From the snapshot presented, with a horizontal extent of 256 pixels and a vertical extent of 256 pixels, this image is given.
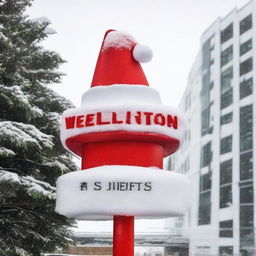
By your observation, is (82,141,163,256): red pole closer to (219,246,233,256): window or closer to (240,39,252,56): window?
(219,246,233,256): window

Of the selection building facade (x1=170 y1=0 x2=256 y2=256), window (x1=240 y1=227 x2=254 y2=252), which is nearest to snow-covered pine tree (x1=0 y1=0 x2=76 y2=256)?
window (x1=240 y1=227 x2=254 y2=252)

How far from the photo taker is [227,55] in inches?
2132

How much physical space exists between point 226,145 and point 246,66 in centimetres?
798

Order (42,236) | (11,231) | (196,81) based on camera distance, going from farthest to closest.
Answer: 1. (196,81)
2. (42,236)
3. (11,231)

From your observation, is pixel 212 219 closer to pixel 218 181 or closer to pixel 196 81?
pixel 218 181

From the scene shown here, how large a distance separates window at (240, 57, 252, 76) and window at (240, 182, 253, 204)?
1126cm

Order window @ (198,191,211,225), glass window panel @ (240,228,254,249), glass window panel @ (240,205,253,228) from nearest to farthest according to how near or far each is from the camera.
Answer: glass window panel @ (240,228,254,249), glass window panel @ (240,205,253,228), window @ (198,191,211,225)

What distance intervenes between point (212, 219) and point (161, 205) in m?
48.1

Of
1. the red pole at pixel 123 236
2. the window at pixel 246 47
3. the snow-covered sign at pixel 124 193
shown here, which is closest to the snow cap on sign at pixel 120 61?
the snow-covered sign at pixel 124 193

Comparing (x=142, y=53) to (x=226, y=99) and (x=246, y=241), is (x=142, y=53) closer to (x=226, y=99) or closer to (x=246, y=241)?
(x=246, y=241)

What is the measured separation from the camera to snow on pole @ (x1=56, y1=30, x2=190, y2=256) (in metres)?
4.38

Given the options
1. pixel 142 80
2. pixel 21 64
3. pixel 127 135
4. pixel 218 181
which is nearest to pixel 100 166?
pixel 127 135

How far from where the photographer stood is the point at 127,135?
4566 millimetres

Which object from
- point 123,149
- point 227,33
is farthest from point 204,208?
point 123,149
